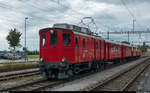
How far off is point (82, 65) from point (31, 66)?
11.5 metres

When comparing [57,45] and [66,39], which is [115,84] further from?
[57,45]

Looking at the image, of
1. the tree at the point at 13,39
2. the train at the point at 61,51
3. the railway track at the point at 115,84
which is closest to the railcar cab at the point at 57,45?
the train at the point at 61,51

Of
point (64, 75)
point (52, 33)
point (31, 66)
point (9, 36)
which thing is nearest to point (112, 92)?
point (64, 75)

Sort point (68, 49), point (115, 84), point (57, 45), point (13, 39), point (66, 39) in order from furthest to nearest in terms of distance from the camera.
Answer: point (13, 39)
point (66, 39)
point (68, 49)
point (57, 45)
point (115, 84)

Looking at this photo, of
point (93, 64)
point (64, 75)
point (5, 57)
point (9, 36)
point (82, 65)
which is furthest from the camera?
point (5, 57)

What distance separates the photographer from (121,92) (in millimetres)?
10656

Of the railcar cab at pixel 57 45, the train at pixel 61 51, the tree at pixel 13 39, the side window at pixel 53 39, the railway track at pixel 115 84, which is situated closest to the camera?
the railway track at pixel 115 84

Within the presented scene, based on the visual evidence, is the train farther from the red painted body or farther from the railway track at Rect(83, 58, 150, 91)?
the railway track at Rect(83, 58, 150, 91)

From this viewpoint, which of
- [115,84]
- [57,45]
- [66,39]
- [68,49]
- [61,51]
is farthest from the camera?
[66,39]

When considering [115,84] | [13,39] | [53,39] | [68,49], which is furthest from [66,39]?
[13,39]

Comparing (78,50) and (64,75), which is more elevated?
(78,50)

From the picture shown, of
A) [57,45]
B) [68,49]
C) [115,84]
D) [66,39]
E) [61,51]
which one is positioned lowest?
[115,84]

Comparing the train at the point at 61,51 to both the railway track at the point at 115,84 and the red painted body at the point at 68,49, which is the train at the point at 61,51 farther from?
the railway track at the point at 115,84

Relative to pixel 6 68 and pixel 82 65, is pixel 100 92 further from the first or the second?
pixel 6 68
